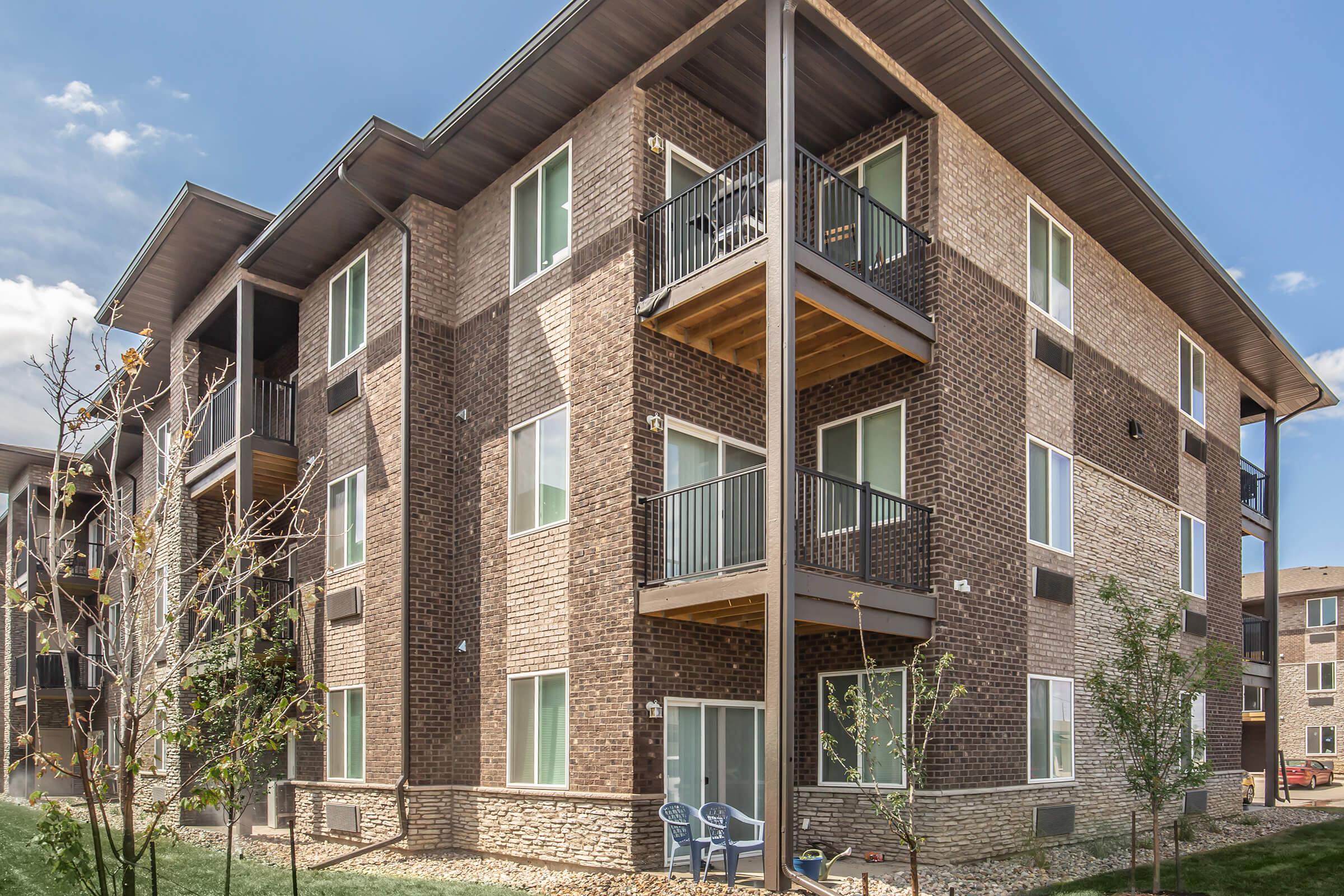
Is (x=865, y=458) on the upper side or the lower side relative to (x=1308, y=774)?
upper

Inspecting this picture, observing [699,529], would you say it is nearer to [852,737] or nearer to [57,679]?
[852,737]

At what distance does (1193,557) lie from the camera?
64.6 ft

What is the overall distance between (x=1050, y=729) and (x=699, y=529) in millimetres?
5988

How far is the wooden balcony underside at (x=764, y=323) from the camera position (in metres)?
11.3

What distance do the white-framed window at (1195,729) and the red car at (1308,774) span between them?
46.2 feet

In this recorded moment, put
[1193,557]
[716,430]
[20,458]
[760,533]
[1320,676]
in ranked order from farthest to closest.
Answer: [1320,676], [20,458], [1193,557], [716,430], [760,533]

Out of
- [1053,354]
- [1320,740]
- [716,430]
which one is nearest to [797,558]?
[716,430]

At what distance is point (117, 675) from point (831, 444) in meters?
9.83

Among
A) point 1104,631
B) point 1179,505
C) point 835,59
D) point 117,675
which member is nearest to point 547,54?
point 835,59

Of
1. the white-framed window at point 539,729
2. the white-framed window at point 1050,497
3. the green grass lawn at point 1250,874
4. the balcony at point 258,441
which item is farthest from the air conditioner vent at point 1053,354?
the balcony at point 258,441

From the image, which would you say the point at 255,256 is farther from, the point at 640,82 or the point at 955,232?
the point at 955,232

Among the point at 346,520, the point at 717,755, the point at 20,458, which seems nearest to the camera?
the point at 717,755

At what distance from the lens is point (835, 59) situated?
1257 centimetres

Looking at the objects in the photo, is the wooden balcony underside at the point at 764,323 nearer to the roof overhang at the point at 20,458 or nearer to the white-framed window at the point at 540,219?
the white-framed window at the point at 540,219
